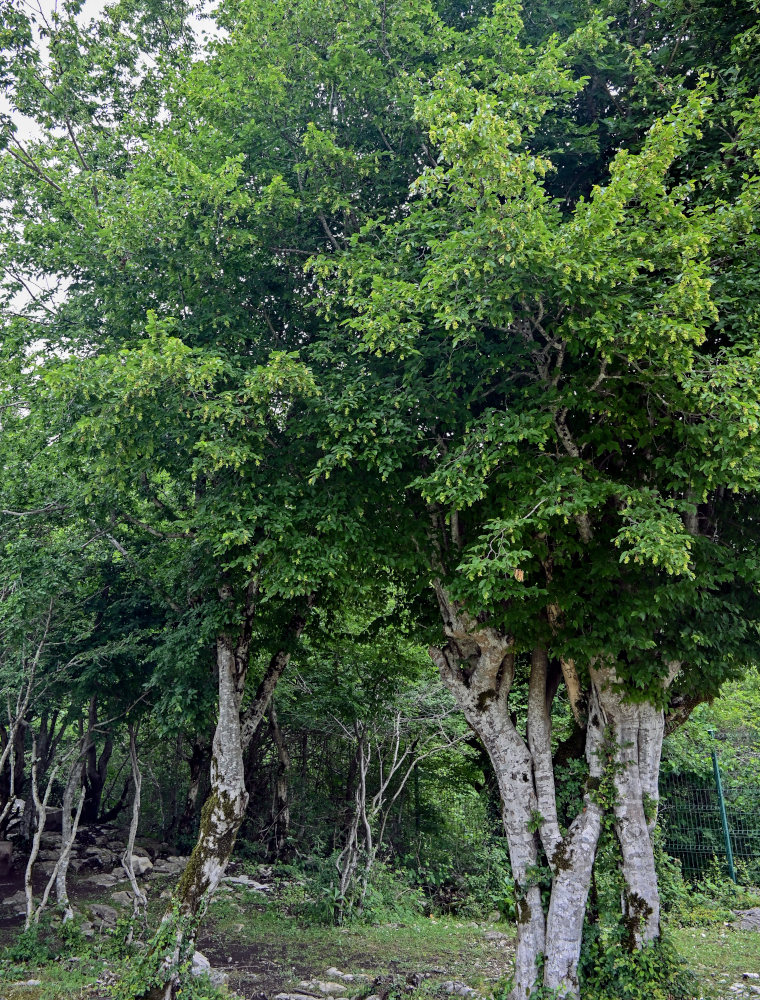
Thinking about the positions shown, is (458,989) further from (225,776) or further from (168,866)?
(168,866)

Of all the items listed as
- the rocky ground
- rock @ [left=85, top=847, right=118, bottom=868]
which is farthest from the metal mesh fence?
rock @ [left=85, top=847, right=118, bottom=868]

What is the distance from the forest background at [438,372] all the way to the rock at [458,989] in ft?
4.25

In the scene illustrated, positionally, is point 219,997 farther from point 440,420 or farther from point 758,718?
point 758,718

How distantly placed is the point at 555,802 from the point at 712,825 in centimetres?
715

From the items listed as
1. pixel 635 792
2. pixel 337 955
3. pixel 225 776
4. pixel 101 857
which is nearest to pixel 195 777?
pixel 101 857

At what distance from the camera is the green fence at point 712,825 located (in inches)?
472

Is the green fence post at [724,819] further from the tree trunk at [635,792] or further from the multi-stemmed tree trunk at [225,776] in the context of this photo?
the multi-stemmed tree trunk at [225,776]

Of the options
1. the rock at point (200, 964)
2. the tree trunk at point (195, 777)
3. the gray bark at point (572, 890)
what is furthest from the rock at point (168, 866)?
the gray bark at point (572, 890)

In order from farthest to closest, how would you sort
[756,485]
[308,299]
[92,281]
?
[92,281] < [308,299] < [756,485]

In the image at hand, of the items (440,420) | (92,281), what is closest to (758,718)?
(440,420)

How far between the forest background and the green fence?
5.21 metres

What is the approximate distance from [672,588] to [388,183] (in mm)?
4973

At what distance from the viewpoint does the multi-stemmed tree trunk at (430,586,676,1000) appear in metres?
6.64

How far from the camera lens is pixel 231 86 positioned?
7.15 meters
